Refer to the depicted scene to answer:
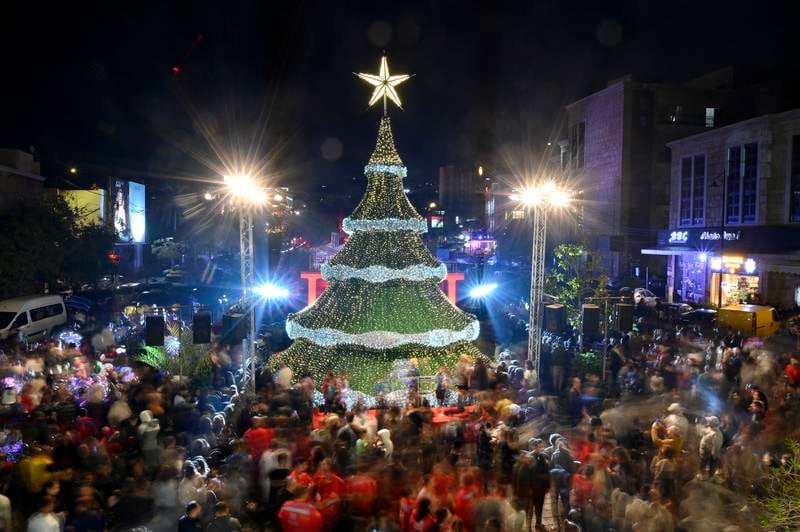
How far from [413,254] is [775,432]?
761 cm

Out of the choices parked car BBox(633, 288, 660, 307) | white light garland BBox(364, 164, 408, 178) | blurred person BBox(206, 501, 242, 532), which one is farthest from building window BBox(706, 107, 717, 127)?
blurred person BBox(206, 501, 242, 532)

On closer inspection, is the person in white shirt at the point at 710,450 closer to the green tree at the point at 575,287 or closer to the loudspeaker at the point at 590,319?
the loudspeaker at the point at 590,319

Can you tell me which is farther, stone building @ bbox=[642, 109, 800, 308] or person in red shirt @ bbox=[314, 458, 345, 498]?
stone building @ bbox=[642, 109, 800, 308]

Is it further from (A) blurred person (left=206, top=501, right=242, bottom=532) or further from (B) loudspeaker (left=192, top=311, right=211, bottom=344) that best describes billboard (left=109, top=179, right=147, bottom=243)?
(A) blurred person (left=206, top=501, right=242, bottom=532)

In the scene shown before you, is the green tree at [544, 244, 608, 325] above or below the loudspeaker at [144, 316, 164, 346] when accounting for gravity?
above

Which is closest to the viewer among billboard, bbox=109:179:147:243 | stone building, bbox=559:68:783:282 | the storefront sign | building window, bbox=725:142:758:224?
building window, bbox=725:142:758:224

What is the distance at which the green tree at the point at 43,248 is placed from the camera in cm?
2298

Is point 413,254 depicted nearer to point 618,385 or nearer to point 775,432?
point 618,385

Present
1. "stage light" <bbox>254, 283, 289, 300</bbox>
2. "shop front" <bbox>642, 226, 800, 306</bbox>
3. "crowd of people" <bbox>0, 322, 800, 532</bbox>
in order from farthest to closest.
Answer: "shop front" <bbox>642, 226, 800, 306</bbox>
"stage light" <bbox>254, 283, 289, 300</bbox>
"crowd of people" <bbox>0, 322, 800, 532</bbox>

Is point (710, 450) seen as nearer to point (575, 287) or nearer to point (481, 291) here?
point (575, 287)

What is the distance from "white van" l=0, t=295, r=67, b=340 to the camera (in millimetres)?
18828

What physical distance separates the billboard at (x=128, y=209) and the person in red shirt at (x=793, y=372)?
44.9 metres

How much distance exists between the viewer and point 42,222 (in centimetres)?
2516

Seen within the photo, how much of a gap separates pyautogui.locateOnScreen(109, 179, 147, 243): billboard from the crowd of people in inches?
1516
